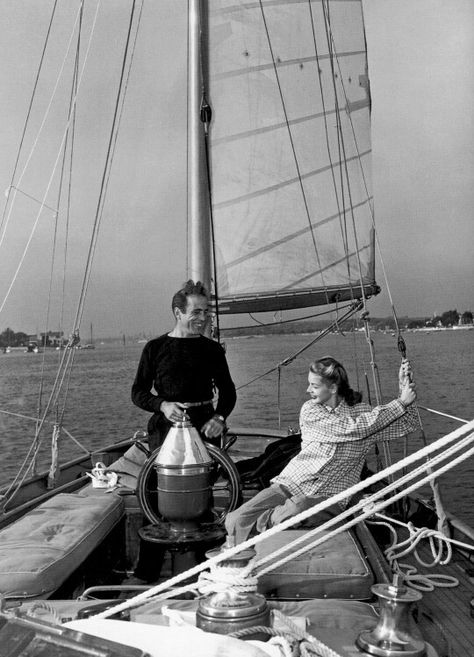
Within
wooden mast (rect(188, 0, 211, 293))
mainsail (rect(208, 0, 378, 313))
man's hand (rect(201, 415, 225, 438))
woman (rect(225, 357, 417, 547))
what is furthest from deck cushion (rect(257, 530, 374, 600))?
mainsail (rect(208, 0, 378, 313))

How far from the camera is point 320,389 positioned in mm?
3484

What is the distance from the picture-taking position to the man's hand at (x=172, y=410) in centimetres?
359

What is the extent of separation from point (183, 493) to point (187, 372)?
943 millimetres

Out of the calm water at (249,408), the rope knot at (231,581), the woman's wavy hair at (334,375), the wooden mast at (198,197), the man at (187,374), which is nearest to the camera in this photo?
the rope knot at (231,581)

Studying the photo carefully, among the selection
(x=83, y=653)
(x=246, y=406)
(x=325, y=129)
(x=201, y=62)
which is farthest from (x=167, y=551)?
(x=246, y=406)

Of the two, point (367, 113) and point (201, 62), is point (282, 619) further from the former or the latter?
point (367, 113)

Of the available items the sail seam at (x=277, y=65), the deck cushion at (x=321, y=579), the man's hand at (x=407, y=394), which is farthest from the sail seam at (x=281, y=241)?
the deck cushion at (x=321, y=579)

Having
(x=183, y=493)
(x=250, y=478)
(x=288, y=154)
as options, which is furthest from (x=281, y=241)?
(x=183, y=493)

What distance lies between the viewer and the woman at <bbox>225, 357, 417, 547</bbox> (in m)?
3.38

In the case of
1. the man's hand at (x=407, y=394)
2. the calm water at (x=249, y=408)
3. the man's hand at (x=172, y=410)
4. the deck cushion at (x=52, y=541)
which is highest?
the man's hand at (x=407, y=394)

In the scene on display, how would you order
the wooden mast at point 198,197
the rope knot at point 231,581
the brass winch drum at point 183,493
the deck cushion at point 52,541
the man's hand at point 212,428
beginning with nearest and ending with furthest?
the rope knot at point 231,581 < the deck cushion at point 52,541 < the brass winch drum at point 183,493 < the man's hand at point 212,428 < the wooden mast at point 198,197

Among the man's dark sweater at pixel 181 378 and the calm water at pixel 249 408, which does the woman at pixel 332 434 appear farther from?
the calm water at pixel 249 408

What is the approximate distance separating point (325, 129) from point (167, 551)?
7431 mm

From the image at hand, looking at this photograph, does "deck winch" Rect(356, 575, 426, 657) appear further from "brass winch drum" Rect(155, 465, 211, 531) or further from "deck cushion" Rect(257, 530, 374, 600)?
"brass winch drum" Rect(155, 465, 211, 531)
